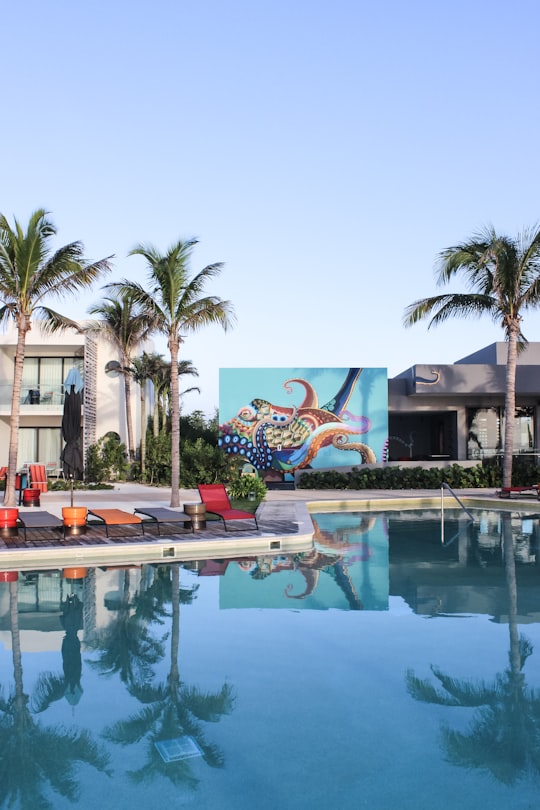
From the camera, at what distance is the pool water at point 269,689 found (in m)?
4.08

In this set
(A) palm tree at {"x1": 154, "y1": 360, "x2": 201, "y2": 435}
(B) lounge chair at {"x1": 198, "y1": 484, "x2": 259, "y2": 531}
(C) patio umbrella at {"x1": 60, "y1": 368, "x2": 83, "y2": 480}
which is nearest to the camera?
(B) lounge chair at {"x1": 198, "y1": 484, "x2": 259, "y2": 531}

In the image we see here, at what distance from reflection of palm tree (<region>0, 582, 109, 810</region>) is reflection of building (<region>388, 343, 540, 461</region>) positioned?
884 inches

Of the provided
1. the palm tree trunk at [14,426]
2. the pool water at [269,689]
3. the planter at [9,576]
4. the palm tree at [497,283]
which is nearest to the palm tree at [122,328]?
the palm tree trunk at [14,426]

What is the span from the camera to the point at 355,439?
1019 inches

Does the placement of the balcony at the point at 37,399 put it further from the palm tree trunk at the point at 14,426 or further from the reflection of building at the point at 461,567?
the reflection of building at the point at 461,567

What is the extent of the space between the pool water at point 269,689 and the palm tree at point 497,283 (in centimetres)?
1102

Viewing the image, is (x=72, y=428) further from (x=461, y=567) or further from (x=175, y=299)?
(x=461, y=567)

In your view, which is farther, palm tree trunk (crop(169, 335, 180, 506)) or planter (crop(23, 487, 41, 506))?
planter (crop(23, 487, 41, 506))

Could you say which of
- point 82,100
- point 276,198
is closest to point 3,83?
point 82,100

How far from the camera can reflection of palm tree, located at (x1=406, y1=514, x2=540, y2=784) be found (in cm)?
437

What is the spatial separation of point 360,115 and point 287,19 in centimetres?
316

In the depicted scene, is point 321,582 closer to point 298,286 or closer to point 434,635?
point 434,635

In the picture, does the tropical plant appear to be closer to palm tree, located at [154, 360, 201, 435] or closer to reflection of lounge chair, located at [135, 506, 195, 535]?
palm tree, located at [154, 360, 201, 435]

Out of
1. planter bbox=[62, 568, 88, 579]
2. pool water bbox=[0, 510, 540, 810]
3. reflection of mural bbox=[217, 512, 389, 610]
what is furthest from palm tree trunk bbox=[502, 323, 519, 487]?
planter bbox=[62, 568, 88, 579]
